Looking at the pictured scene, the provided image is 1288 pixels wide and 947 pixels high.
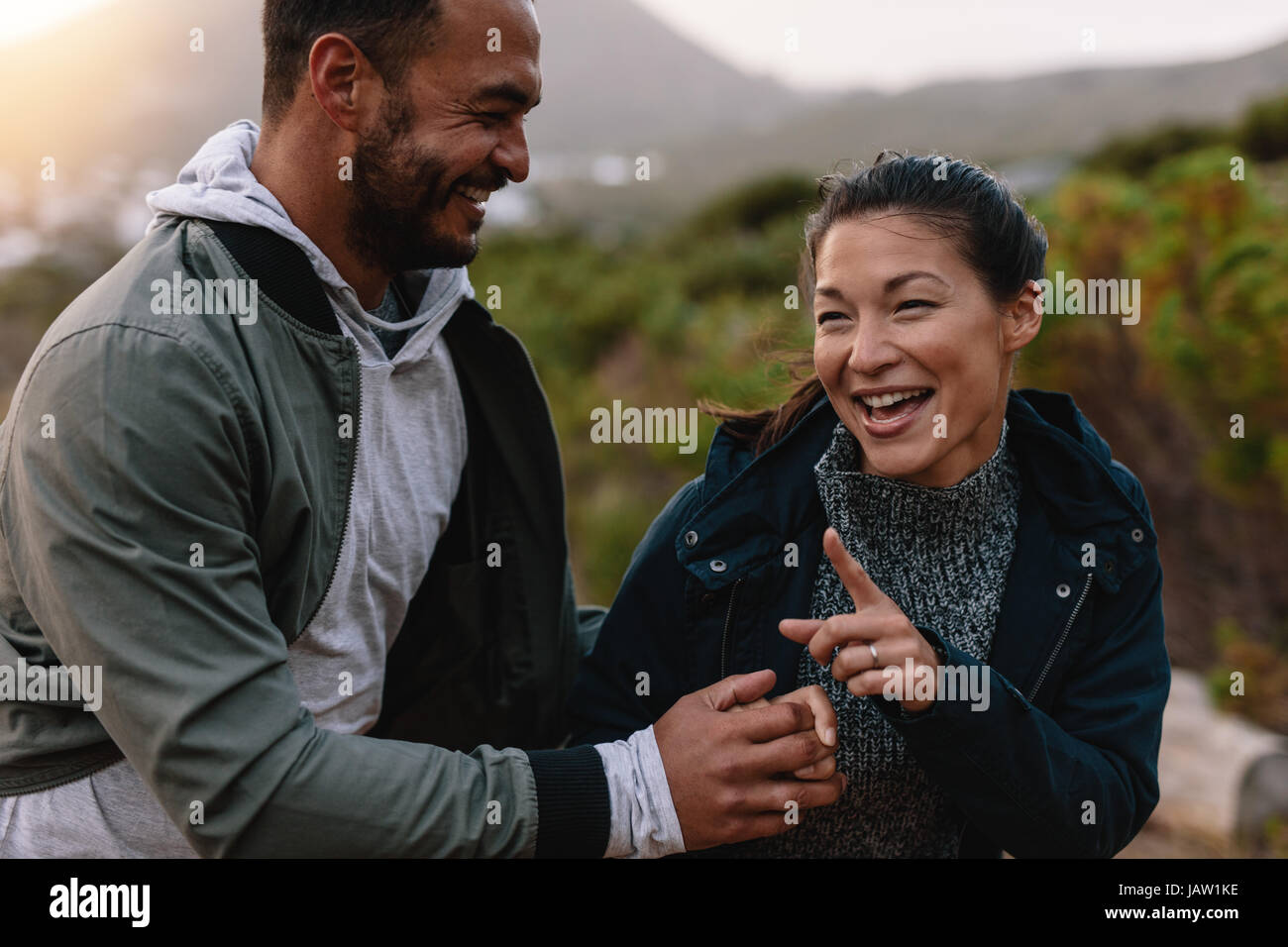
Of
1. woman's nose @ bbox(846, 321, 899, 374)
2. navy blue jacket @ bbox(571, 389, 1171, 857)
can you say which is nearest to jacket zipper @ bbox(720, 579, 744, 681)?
navy blue jacket @ bbox(571, 389, 1171, 857)

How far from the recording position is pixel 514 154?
2170mm

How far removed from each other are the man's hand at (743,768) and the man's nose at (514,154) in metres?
1.11

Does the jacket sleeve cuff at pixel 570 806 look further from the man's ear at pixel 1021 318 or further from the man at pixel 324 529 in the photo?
the man's ear at pixel 1021 318

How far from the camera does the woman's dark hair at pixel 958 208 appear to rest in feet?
6.30

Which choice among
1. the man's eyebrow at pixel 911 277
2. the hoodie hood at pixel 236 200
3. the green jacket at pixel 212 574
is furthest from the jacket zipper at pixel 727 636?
the hoodie hood at pixel 236 200

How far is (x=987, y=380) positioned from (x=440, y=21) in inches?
47.7

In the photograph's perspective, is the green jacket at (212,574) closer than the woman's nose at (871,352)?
Yes

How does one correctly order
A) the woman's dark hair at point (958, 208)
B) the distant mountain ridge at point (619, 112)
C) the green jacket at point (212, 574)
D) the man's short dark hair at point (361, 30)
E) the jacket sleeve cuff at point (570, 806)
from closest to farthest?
1. the green jacket at point (212, 574)
2. the jacket sleeve cuff at point (570, 806)
3. the woman's dark hair at point (958, 208)
4. the man's short dark hair at point (361, 30)
5. the distant mountain ridge at point (619, 112)

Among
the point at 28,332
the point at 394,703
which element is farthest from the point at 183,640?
the point at 28,332

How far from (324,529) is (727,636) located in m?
0.78

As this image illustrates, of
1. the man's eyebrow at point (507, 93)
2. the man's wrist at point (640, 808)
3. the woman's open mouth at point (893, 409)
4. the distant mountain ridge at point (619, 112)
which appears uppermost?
the distant mountain ridge at point (619, 112)

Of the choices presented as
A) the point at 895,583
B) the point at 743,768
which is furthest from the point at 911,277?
the point at 743,768

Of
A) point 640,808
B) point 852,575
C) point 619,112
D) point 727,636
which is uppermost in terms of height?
point 619,112

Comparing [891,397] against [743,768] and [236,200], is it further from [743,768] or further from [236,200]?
[236,200]
